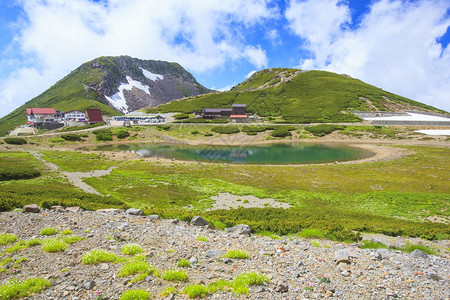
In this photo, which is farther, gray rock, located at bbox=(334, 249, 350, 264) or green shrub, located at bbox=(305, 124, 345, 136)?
green shrub, located at bbox=(305, 124, 345, 136)

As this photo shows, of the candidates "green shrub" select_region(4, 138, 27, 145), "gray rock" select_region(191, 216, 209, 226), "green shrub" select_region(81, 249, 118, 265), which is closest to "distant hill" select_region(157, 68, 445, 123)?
"green shrub" select_region(4, 138, 27, 145)

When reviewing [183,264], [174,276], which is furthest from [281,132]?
[174,276]

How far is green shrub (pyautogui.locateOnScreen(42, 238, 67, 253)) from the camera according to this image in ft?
35.5

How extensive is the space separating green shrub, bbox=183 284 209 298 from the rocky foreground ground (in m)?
0.31

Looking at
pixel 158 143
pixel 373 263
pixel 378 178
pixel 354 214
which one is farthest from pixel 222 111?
pixel 373 263

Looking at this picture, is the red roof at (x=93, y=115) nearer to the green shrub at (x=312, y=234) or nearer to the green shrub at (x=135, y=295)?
the green shrub at (x=312, y=234)

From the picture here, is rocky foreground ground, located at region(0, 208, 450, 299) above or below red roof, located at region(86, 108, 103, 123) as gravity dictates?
below

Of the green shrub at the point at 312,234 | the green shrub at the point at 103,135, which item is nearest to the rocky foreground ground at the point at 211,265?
the green shrub at the point at 312,234

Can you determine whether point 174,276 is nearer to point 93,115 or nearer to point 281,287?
point 281,287

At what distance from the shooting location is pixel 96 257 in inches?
407

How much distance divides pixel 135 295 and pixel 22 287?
4032 millimetres

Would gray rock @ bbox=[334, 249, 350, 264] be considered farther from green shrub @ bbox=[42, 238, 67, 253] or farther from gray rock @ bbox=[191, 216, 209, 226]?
green shrub @ bbox=[42, 238, 67, 253]

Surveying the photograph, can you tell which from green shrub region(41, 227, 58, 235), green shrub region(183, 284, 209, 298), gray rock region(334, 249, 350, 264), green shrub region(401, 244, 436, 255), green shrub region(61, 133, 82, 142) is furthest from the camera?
green shrub region(61, 133, 82, 142)

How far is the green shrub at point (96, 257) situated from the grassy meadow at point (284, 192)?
881 cm
